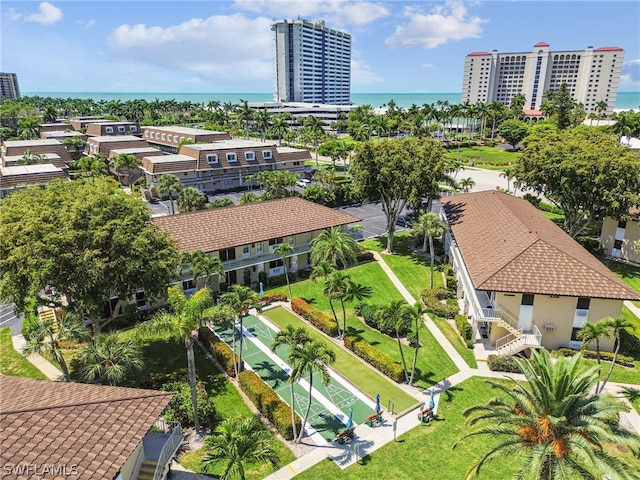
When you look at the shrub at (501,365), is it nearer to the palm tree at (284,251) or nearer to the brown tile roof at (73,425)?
the palm tree at (284,251)

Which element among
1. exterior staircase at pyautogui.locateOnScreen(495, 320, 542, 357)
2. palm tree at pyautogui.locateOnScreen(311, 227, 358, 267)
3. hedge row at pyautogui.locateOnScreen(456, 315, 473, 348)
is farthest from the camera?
palm tree at pyautogui.locateOnScreen(311, 227, 358, 267)

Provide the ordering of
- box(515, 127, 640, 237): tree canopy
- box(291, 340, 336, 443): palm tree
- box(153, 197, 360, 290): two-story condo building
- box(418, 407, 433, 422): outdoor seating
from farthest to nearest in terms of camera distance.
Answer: box(515, 127, 640, 237): tree canopy, box(153, 197, 360, 290): two-story condo building, box(418, 407, 433, 422): outdoor seating, box(291, 340, 336, 443): palm tree

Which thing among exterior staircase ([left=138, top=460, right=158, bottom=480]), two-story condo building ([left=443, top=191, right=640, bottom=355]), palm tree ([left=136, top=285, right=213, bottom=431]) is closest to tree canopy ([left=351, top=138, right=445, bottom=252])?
two-story condo building ([left=443, top=191, right=640, bottom=355])

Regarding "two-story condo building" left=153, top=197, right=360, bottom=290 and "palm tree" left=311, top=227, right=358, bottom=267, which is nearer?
"palm tree" left=311, top=227, right=358, bottom=267

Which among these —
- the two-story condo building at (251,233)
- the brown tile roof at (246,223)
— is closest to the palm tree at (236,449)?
the two-story condo building at (251,233)

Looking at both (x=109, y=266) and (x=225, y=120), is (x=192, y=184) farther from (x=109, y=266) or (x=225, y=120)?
(x=225, y=120)

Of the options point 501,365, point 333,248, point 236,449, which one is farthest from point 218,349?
point 501,365

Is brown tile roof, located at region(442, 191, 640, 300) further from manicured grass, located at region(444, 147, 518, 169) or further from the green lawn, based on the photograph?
manicured grass, located at region(444, 147, 518, 169)
